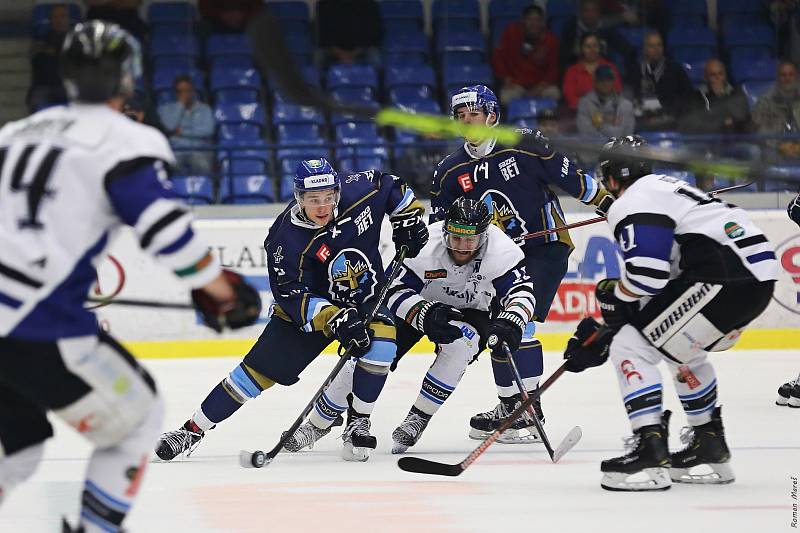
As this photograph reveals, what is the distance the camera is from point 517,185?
221 inches

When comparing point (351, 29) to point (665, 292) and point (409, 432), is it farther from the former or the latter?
point (665, 292)

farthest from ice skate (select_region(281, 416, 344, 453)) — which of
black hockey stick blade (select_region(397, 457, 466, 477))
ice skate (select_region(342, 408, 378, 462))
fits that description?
black hockey stick blade (select_region(397, 457, 466, 477))

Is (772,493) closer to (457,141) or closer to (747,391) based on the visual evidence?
(747,391)

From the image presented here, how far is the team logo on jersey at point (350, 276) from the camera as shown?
16.6 feet

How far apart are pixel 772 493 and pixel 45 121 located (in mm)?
2489

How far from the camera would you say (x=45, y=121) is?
113 inches

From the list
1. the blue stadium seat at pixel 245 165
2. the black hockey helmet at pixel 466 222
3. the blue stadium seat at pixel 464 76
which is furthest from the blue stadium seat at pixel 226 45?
the black hockey helmet at pixel 466 222

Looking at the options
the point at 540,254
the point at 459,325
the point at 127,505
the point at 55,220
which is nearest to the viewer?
the point at 55,220

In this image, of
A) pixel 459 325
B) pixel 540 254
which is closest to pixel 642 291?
pixel 459 325

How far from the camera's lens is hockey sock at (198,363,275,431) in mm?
4891

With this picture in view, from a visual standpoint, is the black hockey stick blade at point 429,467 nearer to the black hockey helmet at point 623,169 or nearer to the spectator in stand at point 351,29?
the black hockey helmet at point 623,169

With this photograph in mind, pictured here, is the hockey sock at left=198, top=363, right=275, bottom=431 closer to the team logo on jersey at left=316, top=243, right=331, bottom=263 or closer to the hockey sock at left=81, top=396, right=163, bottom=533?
the team logo on jersey at left=316, top=243, right=331, bottom=263

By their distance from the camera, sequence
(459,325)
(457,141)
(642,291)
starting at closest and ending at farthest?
(642,291)
(459,325)
(457,141)

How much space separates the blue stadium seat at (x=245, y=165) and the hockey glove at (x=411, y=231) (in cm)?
340
